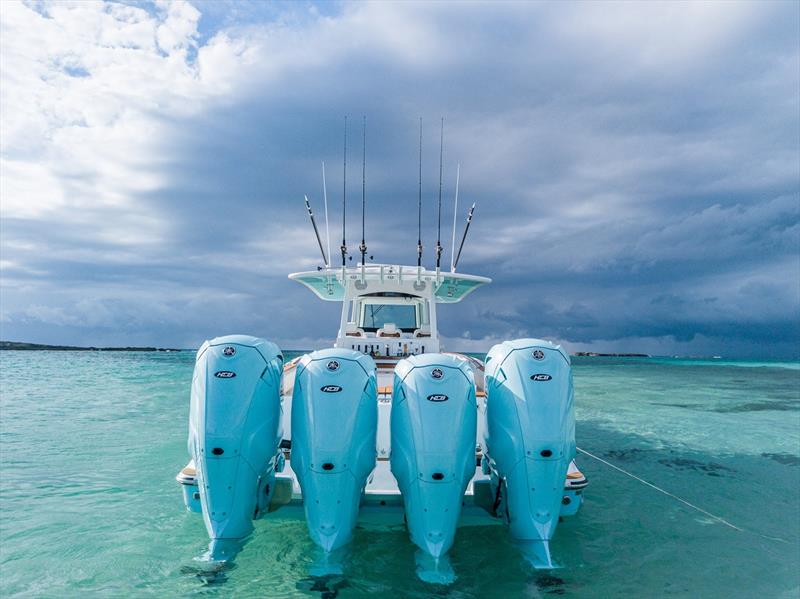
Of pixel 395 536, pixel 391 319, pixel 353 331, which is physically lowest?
pixel 395 536

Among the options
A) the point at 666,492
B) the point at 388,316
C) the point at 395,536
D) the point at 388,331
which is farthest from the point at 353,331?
the point at 666,492

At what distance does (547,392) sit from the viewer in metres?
4.38

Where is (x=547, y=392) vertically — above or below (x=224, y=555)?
above

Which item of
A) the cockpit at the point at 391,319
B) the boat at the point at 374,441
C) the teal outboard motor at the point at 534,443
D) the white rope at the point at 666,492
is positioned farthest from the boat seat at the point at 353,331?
the white rope at the point at 666,492

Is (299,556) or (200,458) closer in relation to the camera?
(200,458)

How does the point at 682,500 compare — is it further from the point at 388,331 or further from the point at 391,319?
the point at 391,319

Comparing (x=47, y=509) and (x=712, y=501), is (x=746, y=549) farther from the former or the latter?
(x=47, y=509)

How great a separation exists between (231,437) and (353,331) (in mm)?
5488

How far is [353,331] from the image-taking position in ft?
31.7

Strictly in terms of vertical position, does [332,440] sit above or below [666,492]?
above

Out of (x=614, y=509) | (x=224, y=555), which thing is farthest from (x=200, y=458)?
(x=614, y=509)

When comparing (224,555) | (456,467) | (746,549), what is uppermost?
(456,467)

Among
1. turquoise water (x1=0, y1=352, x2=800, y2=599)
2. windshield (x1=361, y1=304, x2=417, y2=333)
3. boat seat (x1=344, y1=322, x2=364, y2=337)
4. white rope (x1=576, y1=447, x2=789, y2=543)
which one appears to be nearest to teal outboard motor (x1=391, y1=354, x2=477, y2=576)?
turquoise water (x1=0, y1=352, x2=800, y2=599)

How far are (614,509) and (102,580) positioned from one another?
622cm
